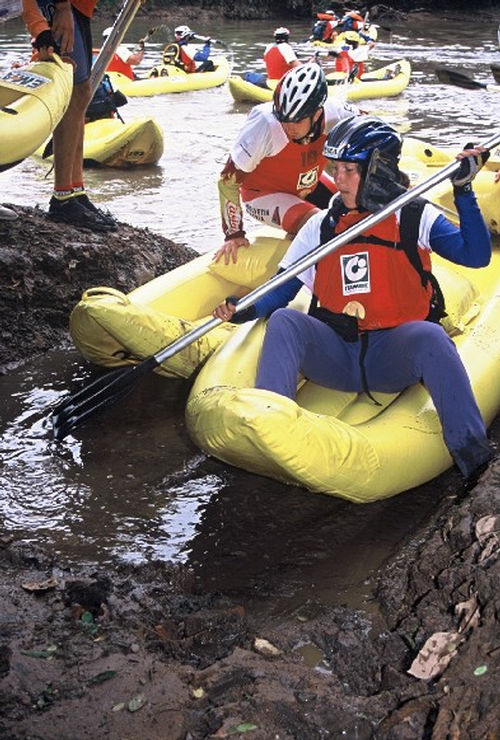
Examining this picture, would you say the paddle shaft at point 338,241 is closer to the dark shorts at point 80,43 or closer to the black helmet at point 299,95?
the black helmet at point 299,95

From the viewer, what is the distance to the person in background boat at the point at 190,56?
46.5ft

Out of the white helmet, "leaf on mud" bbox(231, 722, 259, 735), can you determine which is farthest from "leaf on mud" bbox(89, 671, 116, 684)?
the white helmet

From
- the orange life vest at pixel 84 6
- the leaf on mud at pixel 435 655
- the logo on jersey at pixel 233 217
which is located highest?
the orange life vest at pixel 84 6

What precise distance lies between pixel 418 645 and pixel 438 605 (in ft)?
0.55

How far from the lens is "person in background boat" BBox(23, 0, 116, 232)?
5578 millimetres

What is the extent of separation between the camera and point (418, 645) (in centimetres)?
278

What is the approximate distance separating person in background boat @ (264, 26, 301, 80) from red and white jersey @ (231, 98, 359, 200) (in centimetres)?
708

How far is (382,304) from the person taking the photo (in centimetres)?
385

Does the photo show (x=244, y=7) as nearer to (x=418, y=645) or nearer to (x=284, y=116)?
(x=284, y=116)

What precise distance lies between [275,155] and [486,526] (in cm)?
248

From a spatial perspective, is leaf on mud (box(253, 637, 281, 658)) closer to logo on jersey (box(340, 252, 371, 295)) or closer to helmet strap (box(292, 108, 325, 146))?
logo on jersey (box(340, 252, 371, 295))

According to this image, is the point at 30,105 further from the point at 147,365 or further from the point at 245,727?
the point at 245,727

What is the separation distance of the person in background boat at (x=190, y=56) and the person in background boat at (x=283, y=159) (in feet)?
31.1

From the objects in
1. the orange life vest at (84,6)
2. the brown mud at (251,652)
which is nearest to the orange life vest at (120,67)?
the orange life vest at (84,6)
